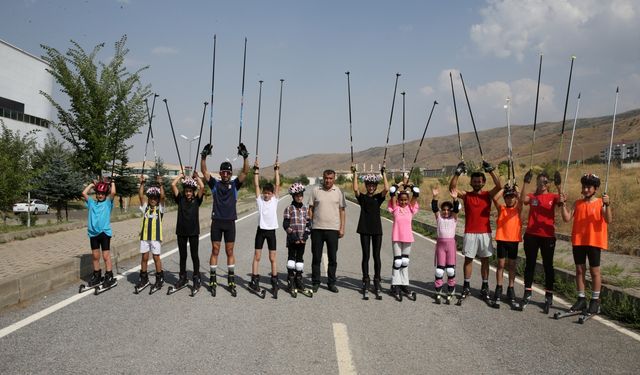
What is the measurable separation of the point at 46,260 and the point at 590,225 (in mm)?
9171

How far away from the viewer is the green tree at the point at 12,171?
1424cm

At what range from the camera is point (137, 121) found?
18094 millimetres

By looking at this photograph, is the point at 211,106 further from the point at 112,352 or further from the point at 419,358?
the point at 419,358

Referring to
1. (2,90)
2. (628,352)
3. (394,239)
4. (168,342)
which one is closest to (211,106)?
(394,239)

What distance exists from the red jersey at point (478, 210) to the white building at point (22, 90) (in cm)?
4913

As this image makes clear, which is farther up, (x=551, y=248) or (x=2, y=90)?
(x=2, y=90)

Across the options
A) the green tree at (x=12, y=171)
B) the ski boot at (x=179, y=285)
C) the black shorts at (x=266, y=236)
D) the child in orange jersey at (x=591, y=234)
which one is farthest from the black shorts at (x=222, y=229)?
the green tree at (x=12, y=171)

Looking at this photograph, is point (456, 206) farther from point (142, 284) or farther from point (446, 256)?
point (142, 284)

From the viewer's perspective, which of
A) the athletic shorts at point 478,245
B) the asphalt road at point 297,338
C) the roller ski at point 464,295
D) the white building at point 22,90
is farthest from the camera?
the white building at point 22,90

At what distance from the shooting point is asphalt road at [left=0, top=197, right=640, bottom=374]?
4.59m

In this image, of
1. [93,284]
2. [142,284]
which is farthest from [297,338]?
[93,284]

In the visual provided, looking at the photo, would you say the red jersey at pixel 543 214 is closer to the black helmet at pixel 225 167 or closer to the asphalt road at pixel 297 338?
the asphalt road at pixel 297 338

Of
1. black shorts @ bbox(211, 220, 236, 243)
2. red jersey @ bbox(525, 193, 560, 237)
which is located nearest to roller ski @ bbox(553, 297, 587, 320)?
red jersey @ bbox(525, 193, 560, 237)

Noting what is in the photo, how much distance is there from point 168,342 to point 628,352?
4.66 metres
